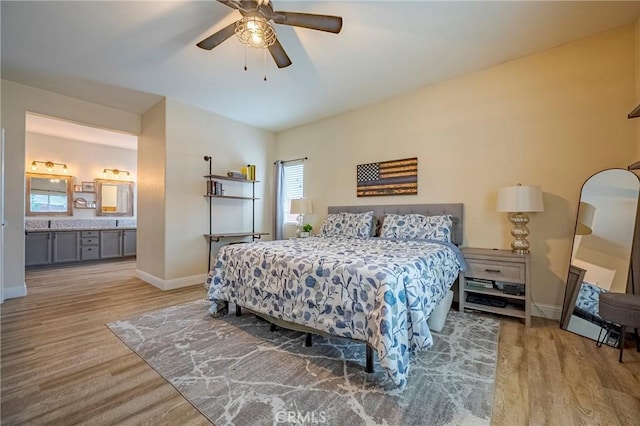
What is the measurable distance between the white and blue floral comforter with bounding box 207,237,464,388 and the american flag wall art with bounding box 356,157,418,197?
1199mm

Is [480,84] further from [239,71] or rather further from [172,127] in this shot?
[172,127]

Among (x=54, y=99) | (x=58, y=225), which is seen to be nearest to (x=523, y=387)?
(x=54, y=99)

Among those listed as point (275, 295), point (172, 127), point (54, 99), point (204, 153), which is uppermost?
point (54, 99)

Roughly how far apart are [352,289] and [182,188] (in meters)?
3.46

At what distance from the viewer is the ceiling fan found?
1.86 m

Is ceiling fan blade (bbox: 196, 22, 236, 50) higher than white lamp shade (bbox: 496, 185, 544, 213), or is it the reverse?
ceiling fan blade (bbox: 196, 22, 236, 50)

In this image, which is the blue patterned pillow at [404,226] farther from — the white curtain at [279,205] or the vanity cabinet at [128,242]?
the vanity cabinet at [128,242]

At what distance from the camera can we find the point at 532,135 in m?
2.91

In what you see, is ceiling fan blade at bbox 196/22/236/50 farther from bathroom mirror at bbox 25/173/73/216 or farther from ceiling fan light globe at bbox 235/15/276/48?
bathroom mirror at bbox 25/173/73/216

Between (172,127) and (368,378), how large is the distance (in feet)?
13.6

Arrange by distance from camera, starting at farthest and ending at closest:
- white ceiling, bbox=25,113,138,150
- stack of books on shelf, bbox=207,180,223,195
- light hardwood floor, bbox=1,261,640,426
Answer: white ceiling, bbox=25,113,138,150 → stack of books on shelf, bbox=207,180,223,195 → light hardwood floor, bbox=1,261,640,426

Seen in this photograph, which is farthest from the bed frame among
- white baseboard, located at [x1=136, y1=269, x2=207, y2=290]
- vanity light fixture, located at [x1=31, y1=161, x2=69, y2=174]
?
vanity light fixture, located at [x1=31, y1=161, x2=69, y2=174]

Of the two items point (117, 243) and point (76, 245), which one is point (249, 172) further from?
point (76, 245)

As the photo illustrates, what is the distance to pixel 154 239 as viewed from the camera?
4219mm
